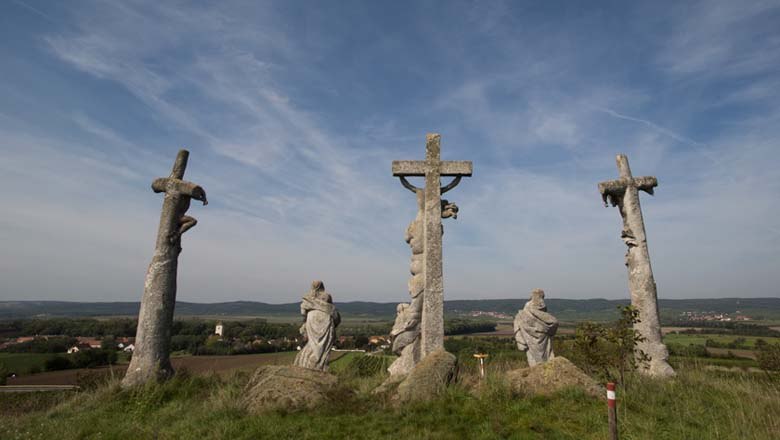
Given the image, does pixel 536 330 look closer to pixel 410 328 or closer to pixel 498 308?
pixel 410 328

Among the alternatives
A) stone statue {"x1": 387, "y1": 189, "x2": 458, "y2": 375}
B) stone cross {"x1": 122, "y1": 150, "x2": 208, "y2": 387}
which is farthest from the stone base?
stone cross {"x1": 122, "y1": 150, "x2": 208, "y2": 387}

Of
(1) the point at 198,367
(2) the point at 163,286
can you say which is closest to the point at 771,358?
(1) the point at 198,367

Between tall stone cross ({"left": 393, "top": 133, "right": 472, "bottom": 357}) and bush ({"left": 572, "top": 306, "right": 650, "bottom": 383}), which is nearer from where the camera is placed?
bush ({"left": 572, "top": 306, "right": 650, "bottom": 383})

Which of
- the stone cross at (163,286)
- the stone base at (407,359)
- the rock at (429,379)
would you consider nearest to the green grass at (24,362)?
the stone cross at (163,286)

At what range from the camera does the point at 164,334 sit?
8.74m

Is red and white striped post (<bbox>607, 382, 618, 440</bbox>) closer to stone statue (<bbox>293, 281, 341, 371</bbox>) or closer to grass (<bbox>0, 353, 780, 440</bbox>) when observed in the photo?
grass (<bbox>0, 353, 780, 440</bbox>)

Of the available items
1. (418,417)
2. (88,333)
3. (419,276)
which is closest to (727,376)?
(419,276)

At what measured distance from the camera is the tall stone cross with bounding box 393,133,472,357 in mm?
9430

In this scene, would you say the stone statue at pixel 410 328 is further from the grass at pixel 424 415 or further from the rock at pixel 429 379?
the rock at pixel 429 379

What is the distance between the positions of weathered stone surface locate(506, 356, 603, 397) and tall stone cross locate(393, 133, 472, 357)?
7.45ft

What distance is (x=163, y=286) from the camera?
29.0 feet

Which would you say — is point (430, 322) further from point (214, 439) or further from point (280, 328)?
point (280, 328)

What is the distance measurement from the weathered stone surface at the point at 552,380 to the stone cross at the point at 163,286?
24.3 feet

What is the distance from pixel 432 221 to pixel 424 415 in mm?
4891
